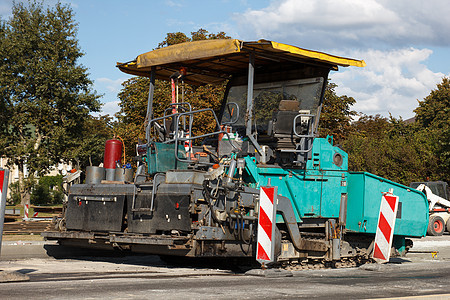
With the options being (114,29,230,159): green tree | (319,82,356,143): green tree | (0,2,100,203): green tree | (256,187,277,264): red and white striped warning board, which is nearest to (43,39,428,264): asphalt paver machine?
(256,187,277,264): red and white striped warning board

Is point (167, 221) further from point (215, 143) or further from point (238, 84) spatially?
point (238, 84)

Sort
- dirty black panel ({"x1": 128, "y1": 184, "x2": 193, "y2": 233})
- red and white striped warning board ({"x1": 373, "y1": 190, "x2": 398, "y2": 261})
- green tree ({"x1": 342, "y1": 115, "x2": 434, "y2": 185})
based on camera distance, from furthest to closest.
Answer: green tree ({"x1": 342, "y1": 115, "x2": 434, "y2": 185}) → red and white striped warning board ({"x1": 373, "y1": 190, "x2": 398, "y2": 261}) → dirty black panel ({"x1": 128, "y1": 184, "x2": 193, "y2": 233})

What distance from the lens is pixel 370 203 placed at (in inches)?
486

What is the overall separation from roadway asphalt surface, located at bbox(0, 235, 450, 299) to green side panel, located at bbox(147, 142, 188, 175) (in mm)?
1681

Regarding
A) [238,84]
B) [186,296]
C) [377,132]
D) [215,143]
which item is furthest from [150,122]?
[377,132]

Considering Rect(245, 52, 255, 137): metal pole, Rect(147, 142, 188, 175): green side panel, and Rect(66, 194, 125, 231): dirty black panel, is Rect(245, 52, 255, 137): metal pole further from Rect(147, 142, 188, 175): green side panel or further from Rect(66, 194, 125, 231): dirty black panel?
Rect(66, 194, 125, 231): dirty black panel

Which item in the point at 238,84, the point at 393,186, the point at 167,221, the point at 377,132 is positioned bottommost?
the point at 167,221

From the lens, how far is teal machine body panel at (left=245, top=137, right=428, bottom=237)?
11.2m

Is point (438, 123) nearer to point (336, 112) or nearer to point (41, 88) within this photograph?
point (336, 112)

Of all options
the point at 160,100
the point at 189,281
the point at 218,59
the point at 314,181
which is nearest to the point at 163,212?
the point at 189,281

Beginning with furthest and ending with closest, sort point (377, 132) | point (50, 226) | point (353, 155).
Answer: point (377, 132) < point (353, 155) < point (50, 226)

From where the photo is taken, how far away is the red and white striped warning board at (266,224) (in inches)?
404

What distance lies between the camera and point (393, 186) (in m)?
12.8

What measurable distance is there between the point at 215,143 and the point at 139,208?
2.63 metres
